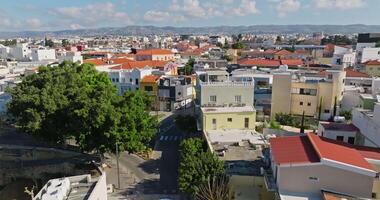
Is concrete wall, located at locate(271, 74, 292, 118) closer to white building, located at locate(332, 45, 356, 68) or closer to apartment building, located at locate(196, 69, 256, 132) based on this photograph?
apartment building, located at locate(196, 69, 256, 132)

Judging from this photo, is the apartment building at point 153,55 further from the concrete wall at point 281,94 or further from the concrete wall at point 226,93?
the concrete wall at point 226,93

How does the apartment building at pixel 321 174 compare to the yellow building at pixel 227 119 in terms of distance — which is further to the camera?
the yellow building at pixel 227 119

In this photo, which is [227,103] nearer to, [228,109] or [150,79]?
[228,109]

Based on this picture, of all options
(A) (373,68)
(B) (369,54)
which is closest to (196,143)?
(A) (373,68)

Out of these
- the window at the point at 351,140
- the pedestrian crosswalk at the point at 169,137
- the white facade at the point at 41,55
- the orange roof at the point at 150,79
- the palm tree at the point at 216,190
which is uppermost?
the white facade at the point at 41,55

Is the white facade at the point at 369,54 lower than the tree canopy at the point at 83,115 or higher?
higher

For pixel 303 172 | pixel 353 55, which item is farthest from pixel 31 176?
pixel 353 55

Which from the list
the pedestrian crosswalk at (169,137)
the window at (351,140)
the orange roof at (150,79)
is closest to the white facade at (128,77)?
the orange roof at (150,79)
